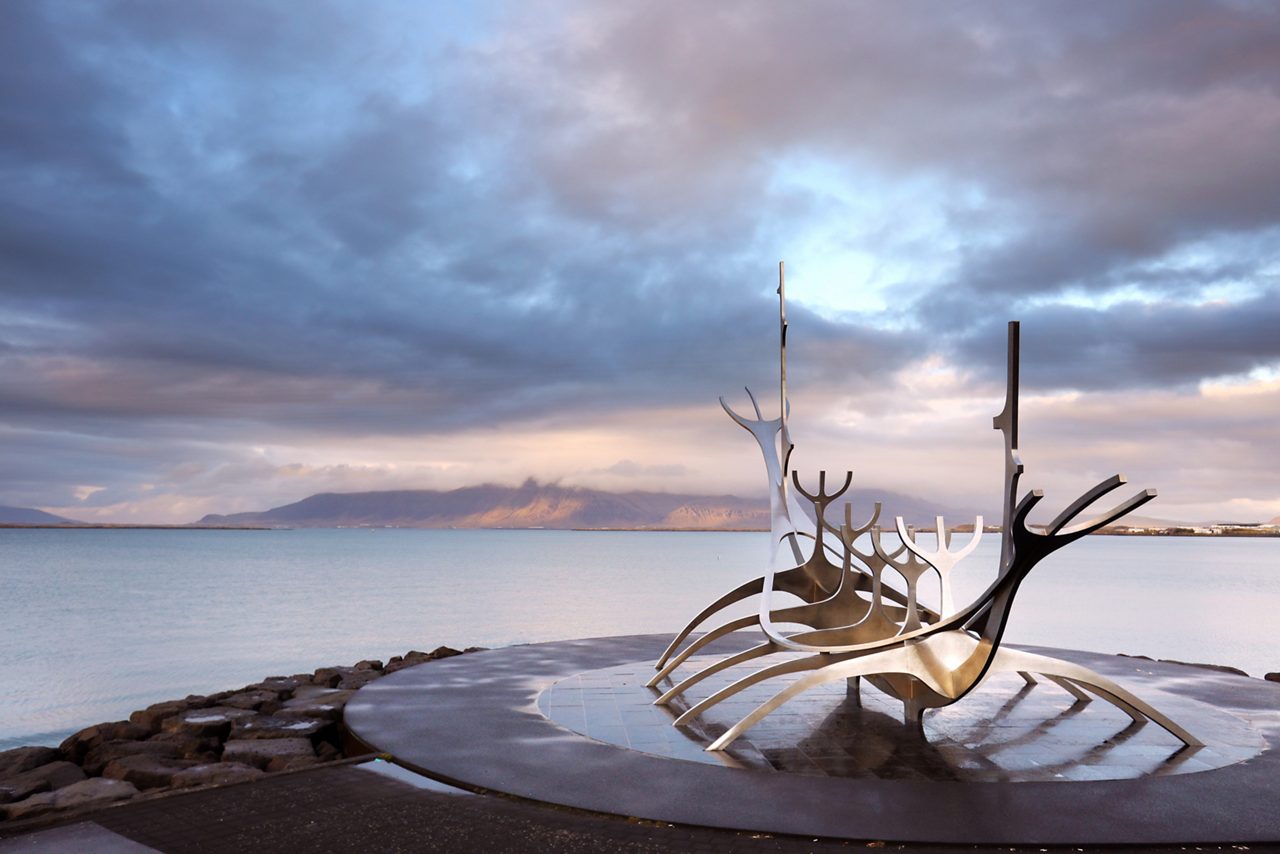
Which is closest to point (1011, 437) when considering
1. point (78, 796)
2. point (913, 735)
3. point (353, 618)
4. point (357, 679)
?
point (913, 735)

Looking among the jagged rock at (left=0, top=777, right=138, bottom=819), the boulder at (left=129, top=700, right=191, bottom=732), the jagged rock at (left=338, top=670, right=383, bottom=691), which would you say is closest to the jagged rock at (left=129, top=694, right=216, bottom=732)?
the boulder at (left=129, top=700, right=191, bottom=732)

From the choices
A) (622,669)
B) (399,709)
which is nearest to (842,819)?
(399,709)

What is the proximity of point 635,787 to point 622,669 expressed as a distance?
22.0 feet

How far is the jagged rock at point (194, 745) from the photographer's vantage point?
10.5m

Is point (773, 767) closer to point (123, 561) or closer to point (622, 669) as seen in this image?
point (622, 669)

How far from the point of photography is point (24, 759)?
10703mm

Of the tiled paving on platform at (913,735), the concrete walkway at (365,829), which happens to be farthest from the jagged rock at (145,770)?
the tiled paving on platform at (913,735)

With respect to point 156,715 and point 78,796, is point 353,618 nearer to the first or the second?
point 156,715

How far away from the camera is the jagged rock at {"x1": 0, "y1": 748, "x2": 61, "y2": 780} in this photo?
34.0 ft

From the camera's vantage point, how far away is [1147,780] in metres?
7.80

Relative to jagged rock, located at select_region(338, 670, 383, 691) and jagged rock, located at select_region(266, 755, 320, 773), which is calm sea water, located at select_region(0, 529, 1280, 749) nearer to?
jagged rock, located at select_region(338, 670, 383, 691)

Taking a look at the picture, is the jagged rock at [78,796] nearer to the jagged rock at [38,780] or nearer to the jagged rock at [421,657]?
the jagged rock at [38,780]

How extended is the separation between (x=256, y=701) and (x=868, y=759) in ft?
28.2

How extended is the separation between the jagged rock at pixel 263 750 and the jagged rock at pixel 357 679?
12.0 ft
